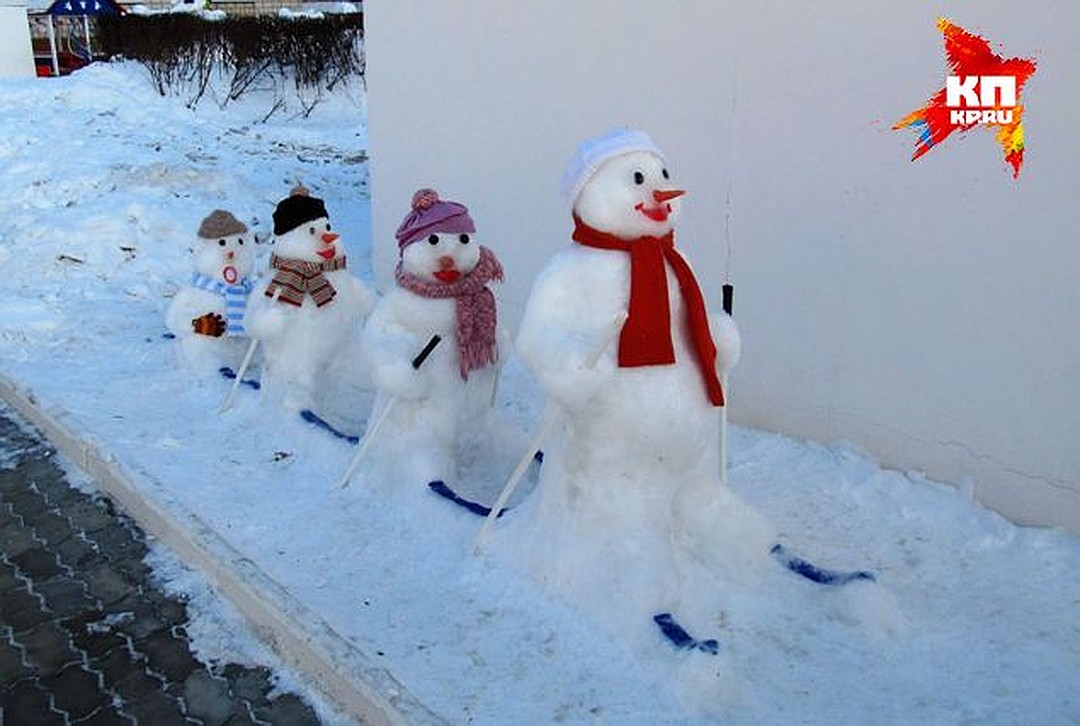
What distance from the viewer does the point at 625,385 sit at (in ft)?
11.1

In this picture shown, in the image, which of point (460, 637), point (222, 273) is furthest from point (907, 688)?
point (222, 273)

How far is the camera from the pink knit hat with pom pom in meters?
4.37

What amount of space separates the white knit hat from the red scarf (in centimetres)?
15

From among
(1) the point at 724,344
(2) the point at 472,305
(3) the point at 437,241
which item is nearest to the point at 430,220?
(3) the point at 437,241

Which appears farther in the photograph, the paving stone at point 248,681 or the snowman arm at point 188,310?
the snowman arm at point 188,310

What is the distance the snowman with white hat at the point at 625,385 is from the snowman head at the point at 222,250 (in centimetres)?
326

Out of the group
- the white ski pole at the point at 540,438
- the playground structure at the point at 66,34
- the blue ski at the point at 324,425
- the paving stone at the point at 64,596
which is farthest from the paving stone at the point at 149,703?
the playground structure at the point at 66,34

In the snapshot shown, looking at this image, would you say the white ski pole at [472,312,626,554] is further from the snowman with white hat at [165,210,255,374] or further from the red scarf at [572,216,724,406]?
the snowman with white hat at [165,210,255,374]

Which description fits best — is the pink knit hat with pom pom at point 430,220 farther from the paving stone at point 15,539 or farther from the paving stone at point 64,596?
the paving stone at point 15,539

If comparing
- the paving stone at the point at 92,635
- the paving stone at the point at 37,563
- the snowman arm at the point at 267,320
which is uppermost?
the snowman arm at the point at 267,320

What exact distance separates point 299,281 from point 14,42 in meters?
14.4

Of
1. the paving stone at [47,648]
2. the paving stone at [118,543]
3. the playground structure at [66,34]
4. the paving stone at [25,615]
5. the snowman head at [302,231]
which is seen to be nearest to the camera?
the paving stone at [47,648]

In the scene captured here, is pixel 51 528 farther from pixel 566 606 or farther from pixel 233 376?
pixel 566 606

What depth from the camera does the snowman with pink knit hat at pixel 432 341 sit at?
4.40 meters
